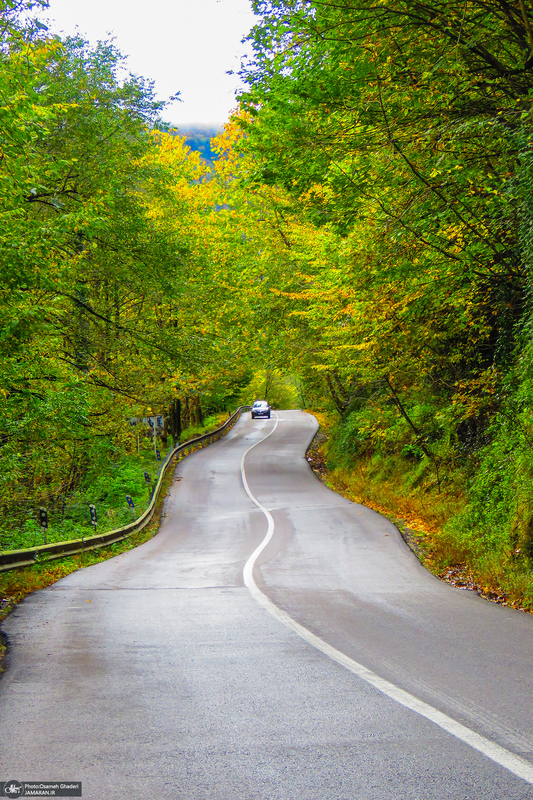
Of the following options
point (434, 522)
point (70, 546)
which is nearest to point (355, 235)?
point (434, 522)

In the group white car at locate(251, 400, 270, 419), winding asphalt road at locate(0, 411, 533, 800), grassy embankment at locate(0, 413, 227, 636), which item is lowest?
grassy embankment at locate(0, 413, 227, 636)

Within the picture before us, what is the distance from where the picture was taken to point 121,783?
3188 mm

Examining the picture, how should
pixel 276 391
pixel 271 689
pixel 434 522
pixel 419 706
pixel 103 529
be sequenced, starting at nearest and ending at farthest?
pixel 419 706
pixel 271 689
pixel 434 522
pixel 103 529
pixel 276 391

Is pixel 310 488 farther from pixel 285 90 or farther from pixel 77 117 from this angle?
pixel 285 90

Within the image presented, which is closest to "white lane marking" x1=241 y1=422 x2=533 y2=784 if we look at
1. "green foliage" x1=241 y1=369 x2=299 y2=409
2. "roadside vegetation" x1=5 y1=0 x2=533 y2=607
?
"roadside vegetation" x1=5 y1=0 x2=533 y2=607

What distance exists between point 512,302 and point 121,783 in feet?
32.2

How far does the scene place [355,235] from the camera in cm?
1309

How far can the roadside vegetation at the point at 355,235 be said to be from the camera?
8070 millimetres

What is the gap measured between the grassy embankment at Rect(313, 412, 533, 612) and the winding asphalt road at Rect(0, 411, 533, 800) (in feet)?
1.90

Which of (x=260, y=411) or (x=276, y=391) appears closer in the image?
(x=260, y=411)

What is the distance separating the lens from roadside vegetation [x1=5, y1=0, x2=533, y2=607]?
8070 mm

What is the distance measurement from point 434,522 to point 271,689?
1094 cm

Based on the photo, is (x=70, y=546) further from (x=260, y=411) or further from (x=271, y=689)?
(x=260, y=411)

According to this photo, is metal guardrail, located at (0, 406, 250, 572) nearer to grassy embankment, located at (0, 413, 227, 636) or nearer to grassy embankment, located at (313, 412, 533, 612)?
grassy embankment, located at (0, 413, 227, 636)
